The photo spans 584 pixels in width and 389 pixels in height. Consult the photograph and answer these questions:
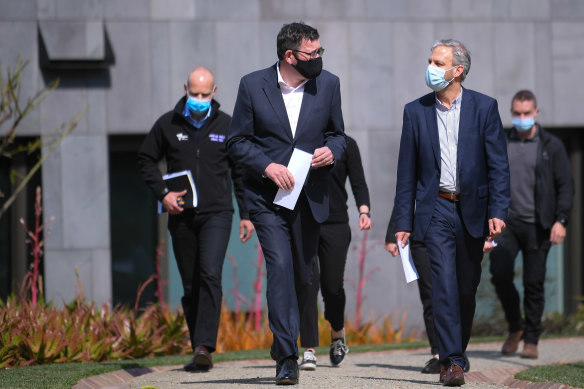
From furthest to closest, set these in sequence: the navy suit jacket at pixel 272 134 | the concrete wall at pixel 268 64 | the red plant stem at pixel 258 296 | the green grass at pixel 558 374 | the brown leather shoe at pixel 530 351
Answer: the concrete wall at pixel 268 64 → the red plant stem at pixel 258 296 → the brown leather shoe at pixel 530 351 → the green grass at pixel 558 374 → the navy suit jacket at pixel 272 134

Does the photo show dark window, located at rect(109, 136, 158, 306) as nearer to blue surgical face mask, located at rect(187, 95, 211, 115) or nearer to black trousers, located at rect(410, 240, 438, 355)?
blue surgical face mask, located at rect(187, 95, 211, 115)

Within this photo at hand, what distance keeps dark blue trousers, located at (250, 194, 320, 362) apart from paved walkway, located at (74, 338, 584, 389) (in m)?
0.32

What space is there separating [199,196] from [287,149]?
153 centimetres

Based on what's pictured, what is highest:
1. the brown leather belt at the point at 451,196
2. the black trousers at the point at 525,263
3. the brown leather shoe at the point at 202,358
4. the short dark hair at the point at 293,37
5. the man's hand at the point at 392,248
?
the short dark hair at the point at 293,37

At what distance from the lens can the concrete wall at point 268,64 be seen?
38.7 feet

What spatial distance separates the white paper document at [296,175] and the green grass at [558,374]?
206 centimetres

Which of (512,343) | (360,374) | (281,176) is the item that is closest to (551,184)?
(512,343)

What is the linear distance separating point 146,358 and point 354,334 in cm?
277

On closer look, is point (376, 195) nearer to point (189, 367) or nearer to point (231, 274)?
point (231, 274)

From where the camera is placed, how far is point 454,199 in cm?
637

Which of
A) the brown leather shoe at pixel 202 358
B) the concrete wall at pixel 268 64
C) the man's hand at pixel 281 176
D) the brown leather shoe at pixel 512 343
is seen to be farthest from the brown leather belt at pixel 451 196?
the concrete wall at pixel 268 64

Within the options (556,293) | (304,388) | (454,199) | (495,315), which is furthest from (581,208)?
(304,388)

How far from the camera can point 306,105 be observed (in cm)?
629

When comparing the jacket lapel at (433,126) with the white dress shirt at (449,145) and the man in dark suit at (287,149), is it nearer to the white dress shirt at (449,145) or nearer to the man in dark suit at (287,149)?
the white dress shirt at (449,145)
